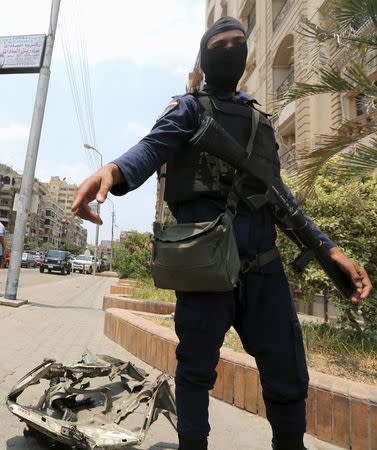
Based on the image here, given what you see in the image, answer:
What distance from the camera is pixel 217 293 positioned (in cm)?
144

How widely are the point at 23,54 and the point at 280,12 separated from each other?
457 inches

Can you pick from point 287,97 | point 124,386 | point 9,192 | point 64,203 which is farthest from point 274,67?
point 64,203

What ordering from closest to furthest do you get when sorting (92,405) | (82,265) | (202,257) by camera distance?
(202,257) < (92,405) < (82,265)

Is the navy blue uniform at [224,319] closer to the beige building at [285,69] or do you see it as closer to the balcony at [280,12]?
the beige building at [285,69]

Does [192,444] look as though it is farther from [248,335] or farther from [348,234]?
[348,234]

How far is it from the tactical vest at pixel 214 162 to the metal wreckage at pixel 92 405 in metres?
1.10

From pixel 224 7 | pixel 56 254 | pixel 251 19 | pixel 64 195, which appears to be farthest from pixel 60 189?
pixel 251 19

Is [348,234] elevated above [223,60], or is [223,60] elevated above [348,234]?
[223,60]

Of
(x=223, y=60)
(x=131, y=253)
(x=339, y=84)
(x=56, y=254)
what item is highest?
(x=339, y=84)

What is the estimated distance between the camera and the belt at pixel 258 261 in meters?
1.51

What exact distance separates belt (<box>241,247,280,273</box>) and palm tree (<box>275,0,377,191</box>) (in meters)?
2.47

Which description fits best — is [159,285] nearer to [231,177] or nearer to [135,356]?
[231,177]

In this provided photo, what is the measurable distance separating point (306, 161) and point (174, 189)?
285cm

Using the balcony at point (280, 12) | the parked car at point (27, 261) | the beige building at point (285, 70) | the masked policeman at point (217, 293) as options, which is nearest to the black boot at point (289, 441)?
the masked policeman at point (217, 293)
